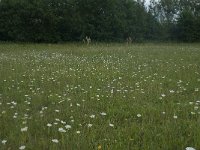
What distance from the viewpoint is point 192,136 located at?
240 inches

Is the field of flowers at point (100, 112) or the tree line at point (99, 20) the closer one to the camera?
the field of flowers at point (100, 112)

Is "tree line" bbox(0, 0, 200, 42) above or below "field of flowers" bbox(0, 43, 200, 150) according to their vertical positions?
above

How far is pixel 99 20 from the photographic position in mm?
43969

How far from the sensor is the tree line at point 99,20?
128 feet

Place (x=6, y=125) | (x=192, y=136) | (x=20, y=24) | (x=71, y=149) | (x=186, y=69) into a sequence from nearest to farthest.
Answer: (x=71, y=149), (x=192, y=136), (x=6, y=125), (x=186, y=69), (x=20, y=24)

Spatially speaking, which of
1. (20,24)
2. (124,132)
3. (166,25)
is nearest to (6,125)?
(124,132)

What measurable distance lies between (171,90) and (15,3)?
106ft

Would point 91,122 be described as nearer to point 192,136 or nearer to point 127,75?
point 192,136

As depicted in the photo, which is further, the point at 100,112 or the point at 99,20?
the point at 99,20

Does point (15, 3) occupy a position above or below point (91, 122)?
above

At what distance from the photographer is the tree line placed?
39.0 m

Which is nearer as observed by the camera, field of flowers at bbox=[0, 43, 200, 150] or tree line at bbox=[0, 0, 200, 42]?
field of flowers at bbox=[0, 43, 200, 150]

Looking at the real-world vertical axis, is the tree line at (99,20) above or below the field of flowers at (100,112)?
above

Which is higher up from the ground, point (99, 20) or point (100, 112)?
point (99, 20)
